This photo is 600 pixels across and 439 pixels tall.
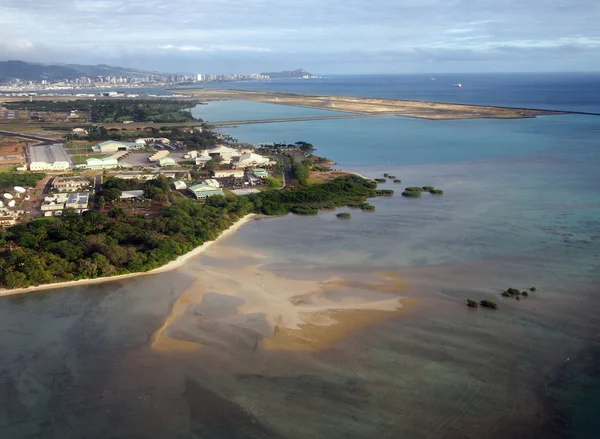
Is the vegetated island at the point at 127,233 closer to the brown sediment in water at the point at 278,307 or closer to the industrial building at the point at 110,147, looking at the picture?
the brown sediment in water at the point at 278,307

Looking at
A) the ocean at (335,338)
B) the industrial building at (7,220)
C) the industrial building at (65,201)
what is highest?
the industrial building at (65,201)

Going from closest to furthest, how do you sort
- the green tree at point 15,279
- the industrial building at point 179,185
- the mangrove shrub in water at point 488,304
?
the mangrove shrub in water at point 488,304 < the green tree at point 15,279 < the industrial building at point 179,185

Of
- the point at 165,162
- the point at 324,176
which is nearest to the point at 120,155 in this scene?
the point at 165,162

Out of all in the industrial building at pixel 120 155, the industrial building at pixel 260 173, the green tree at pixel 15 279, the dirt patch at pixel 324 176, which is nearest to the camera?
the green tree at pixel 15 279

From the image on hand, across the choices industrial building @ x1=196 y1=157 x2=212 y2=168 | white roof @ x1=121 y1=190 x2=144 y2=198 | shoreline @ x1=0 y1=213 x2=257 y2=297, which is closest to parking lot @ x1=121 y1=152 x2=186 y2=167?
industrial building @ x1=196 y1=157 x2=212 y2=168

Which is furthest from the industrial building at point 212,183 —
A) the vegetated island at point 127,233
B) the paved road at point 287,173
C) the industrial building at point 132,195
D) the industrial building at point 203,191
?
the industrial building at point 132,195
